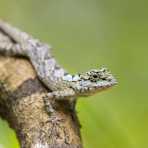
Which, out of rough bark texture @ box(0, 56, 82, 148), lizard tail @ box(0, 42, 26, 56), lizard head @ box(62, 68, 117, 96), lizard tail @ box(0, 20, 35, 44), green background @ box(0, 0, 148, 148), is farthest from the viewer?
lizard tail @ box(0, 20, 35, 44)

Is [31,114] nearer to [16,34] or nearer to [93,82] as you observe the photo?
[93,82]

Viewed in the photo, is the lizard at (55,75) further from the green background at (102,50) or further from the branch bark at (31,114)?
the green background at (102,50)

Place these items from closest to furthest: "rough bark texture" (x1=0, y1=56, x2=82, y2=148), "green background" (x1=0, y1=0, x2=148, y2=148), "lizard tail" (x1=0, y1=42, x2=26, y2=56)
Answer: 1. "rough bark texture" (x1=0, y1=56, x2=82, y2=148)
2. "green background" (x1=0, y1=0, x2=148, y2=148)
3. "lizard tail" (x1=0, y1=42, x2=26, y2=56)

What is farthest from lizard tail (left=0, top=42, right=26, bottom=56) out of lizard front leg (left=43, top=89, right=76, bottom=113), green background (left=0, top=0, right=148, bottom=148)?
lizard front leg (left=43, top=89, right=76, bottom=113)

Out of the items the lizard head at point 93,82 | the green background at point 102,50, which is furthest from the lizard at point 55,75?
the green background at point 102,50

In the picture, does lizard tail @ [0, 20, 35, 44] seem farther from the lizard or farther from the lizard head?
the lizard head

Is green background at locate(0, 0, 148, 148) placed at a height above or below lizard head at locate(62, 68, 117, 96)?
above

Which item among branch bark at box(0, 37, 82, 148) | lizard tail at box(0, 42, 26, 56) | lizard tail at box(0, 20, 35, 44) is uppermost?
lizard tail at box(0, 20, 35, 44)
